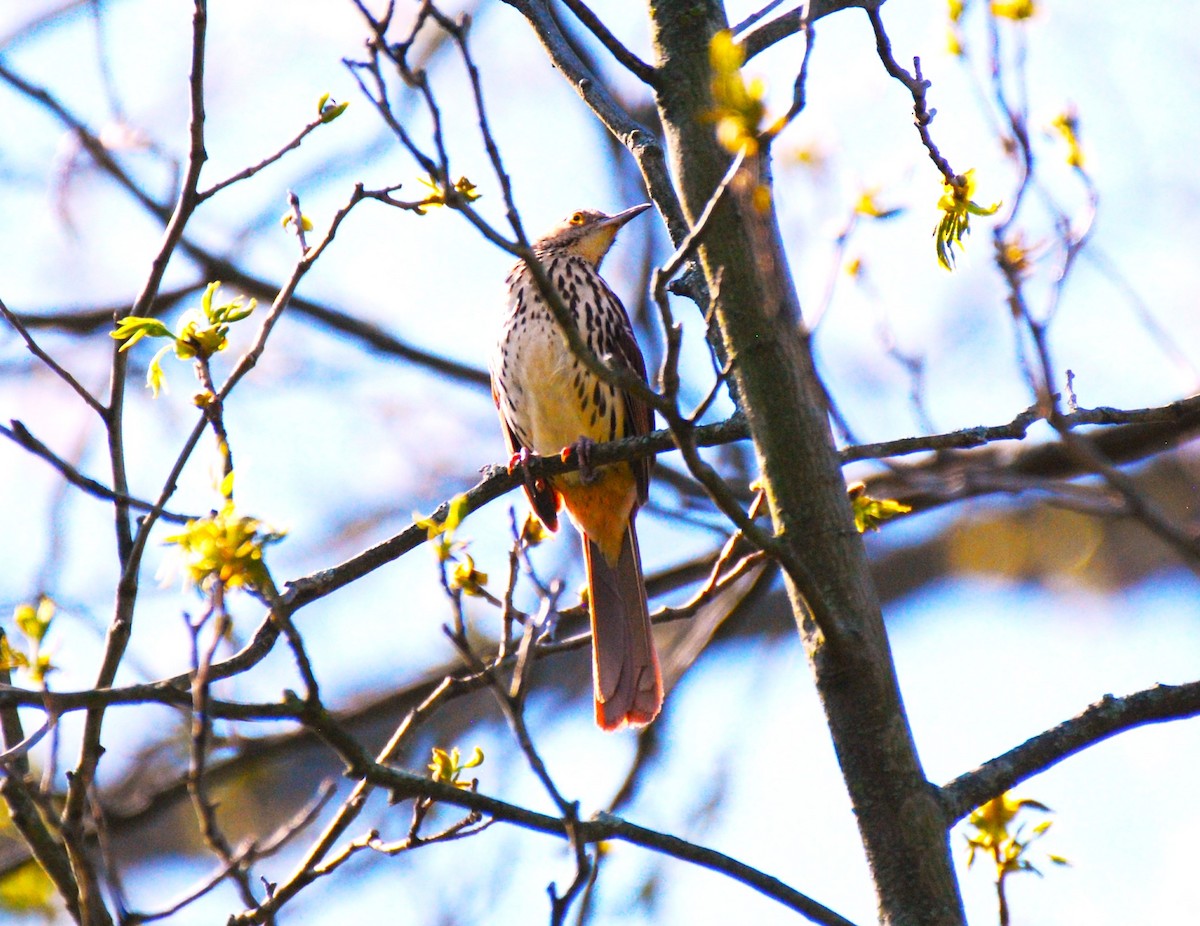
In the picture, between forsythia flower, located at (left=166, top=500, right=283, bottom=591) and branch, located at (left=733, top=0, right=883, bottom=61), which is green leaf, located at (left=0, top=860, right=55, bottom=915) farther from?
branch, located at (left=733, top=0, right=883, bottom=61)

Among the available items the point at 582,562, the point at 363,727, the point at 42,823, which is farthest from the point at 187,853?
the point at 42,823

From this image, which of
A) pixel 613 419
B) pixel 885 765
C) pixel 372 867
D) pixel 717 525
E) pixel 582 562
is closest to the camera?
pixel 885 765

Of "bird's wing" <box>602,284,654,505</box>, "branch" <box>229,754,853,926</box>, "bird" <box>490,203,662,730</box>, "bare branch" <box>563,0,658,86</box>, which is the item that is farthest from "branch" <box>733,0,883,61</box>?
"bird's wing" <box>602,284,654,505</box>

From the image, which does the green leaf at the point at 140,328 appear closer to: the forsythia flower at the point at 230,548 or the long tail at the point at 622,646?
the forsythia flower at the point at 230,548

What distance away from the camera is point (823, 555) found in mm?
2787

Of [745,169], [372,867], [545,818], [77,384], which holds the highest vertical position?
[372,867]

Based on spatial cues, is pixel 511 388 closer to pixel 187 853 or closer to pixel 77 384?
pixel 77 384

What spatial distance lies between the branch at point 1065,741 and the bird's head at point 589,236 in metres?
3.57

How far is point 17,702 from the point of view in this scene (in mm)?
2260

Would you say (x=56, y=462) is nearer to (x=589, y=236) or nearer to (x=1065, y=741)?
(x=1065, y=741)

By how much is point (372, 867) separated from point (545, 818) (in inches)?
188

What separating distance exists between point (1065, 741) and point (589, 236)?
3.71m

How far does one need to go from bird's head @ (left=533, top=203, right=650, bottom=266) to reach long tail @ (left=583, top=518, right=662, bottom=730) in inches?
53.7

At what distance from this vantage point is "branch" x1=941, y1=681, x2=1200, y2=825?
2.62 metres
